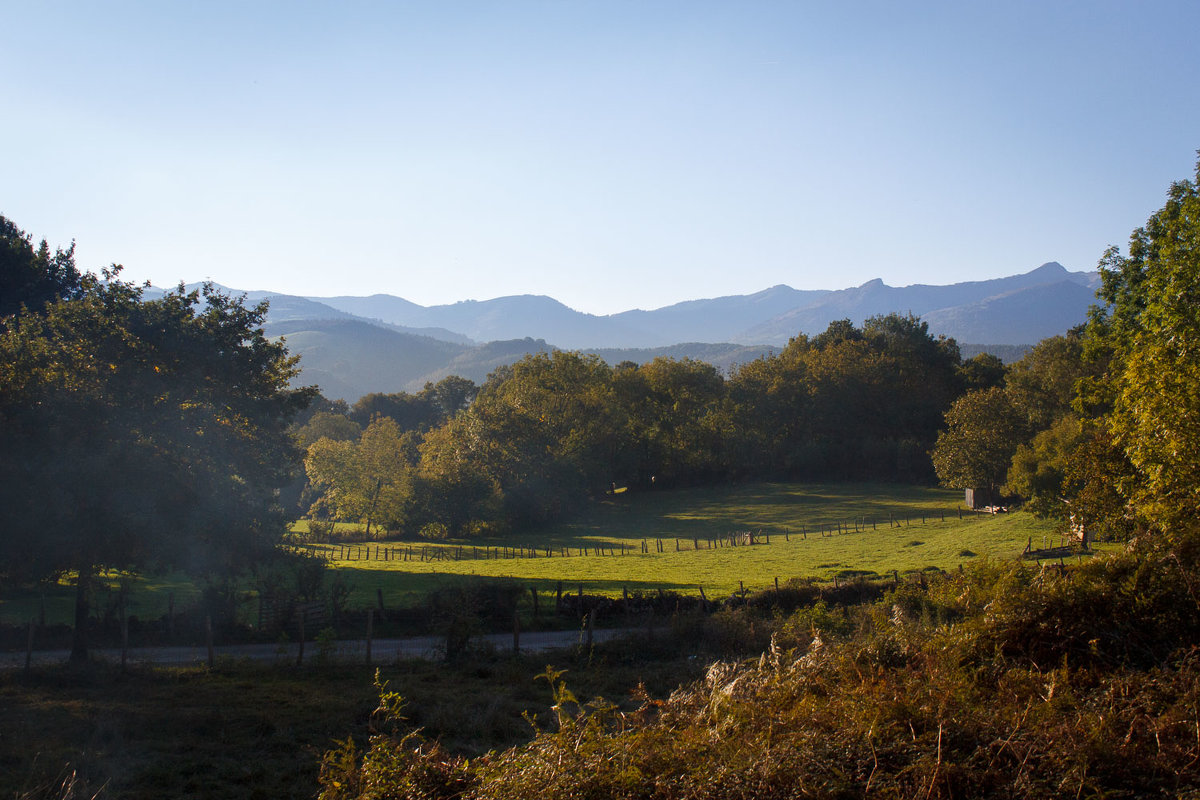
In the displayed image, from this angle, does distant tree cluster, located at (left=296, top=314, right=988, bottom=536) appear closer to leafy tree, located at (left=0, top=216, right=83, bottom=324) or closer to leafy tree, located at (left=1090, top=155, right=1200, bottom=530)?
leafy tree, located at (left=0, top=216, right=83, bottom=324)

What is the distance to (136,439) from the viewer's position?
806 inches

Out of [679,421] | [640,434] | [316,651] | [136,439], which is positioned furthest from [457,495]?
[136,439]

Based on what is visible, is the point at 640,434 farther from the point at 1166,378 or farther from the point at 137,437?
the point at 137,437

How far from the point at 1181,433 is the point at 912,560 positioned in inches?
774

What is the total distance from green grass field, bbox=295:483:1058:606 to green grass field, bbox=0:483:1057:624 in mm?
107

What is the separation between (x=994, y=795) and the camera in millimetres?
5199

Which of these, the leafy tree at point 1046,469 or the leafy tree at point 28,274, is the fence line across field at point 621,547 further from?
the leafy tree at point 28,274

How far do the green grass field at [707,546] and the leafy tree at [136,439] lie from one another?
6943mm

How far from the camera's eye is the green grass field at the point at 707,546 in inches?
1329

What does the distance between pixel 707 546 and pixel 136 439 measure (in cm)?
4306

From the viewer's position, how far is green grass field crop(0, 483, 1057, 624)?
111ft

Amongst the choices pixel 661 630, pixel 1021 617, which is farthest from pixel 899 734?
pixel 661 630

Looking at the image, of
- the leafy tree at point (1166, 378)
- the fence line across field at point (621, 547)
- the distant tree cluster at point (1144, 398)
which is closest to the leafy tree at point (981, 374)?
the fence line across field at point (621, 547)

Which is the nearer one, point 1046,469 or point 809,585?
point 809,585
